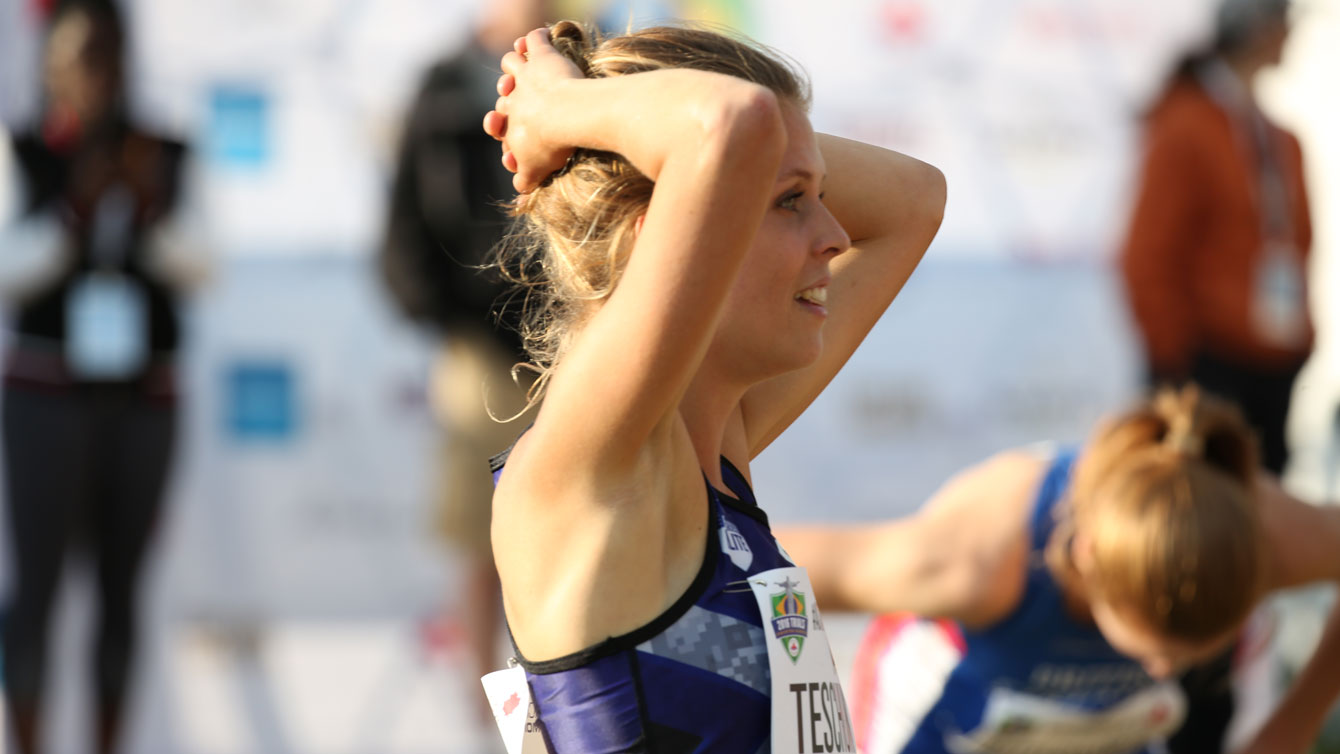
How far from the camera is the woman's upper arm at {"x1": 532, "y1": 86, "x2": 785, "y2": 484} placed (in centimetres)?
132

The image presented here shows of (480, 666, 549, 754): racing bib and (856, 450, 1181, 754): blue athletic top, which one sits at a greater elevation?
(480, 666, 549, 754): racing bib

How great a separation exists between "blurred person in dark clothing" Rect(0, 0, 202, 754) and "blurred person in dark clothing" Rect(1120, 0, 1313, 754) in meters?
2.71

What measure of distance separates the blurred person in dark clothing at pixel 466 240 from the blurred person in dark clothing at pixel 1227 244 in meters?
1.85

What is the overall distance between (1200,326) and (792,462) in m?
1.27

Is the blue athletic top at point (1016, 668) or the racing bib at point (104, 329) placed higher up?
the blue athletic top at point (1016, 668)

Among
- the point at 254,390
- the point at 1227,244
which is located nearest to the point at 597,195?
the point at 254,390

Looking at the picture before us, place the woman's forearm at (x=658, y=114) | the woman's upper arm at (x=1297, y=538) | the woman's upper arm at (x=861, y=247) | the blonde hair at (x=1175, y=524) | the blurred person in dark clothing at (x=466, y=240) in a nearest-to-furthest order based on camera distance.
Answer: the woman's forearm at (x=658, y=114) → the woman's upper arm at (x=861, y=247) → the blonde hair at (x=1175, y=524) → the woman's upper arm at (x=1297, y=538) → the blurred person in dark clothing at (x=466, y=240)

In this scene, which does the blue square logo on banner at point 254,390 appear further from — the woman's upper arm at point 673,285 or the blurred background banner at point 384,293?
the woman's upper arm at point 673,285

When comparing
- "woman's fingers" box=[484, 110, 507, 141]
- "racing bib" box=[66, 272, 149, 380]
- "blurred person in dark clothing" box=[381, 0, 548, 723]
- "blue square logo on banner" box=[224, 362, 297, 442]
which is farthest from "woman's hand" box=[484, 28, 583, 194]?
"blue square logo on banner" box=[224, 362, 297, 442]

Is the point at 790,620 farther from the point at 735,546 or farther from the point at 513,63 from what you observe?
the point at 513,63

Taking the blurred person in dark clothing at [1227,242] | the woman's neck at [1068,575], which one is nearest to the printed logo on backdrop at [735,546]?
the woman's neck at [1068,575]

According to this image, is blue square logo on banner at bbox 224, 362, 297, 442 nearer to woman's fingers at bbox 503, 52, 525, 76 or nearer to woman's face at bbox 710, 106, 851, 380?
woman's fingers at bbox 503, 52, 525, 76

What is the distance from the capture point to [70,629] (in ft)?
14.8

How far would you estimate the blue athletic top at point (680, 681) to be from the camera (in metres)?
1.40
